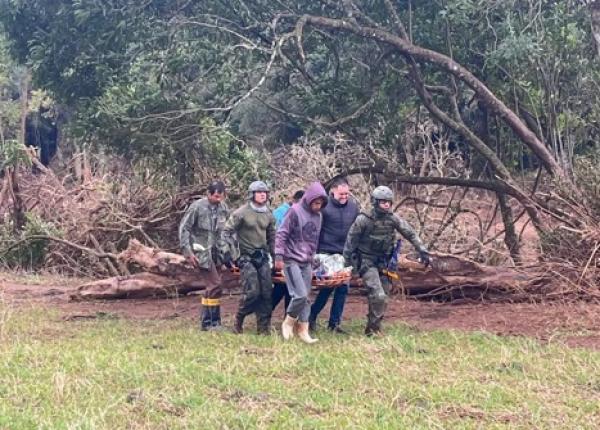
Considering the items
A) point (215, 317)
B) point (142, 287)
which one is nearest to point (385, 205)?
point (215, 317)

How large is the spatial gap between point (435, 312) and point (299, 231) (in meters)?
2.61

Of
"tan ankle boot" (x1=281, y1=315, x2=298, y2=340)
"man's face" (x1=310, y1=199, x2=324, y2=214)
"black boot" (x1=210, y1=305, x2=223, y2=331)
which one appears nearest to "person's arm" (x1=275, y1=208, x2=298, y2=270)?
"man's face" (x1=310, y1=199, x2=324, y2=214)

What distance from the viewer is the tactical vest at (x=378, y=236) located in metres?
8.85

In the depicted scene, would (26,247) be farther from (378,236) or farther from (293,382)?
(293,382)

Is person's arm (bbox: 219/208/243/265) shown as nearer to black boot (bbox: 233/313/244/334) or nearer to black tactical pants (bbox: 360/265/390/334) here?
black boot (bbox: 233/313/244/334)

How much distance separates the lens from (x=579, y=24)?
12695mm

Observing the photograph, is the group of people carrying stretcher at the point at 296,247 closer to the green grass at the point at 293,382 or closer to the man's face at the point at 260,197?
the man's face at the point at 260,197

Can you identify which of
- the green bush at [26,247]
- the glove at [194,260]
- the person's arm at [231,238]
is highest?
the person's arm at [231,238]

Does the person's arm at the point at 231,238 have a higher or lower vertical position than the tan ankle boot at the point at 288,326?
higher

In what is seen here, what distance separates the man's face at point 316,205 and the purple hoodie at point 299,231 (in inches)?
1.1

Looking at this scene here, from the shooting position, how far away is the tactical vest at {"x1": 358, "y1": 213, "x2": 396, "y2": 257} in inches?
348

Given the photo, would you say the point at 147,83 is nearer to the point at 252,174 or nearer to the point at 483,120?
the point at 252,174

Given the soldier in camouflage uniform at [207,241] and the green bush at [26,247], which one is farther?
the green bush at [26,247]

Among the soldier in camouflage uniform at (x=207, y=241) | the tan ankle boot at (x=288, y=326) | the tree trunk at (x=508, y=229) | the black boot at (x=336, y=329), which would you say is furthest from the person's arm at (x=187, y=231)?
the tree trunk at (x=508, y=229)
